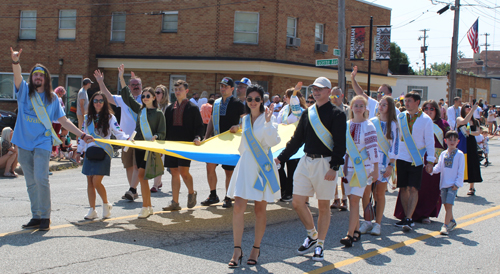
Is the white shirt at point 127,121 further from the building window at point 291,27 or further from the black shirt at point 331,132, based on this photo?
the building window at point 291,27

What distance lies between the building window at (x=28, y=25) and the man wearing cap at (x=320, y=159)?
25871 mm

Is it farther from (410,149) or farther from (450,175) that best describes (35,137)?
(450,175)

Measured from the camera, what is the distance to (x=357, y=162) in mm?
6215

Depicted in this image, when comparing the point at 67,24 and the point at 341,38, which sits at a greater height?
the point at 67,24

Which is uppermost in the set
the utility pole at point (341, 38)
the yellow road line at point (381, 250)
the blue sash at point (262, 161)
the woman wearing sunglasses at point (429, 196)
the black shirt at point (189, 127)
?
the utility pole at point (341, 38)

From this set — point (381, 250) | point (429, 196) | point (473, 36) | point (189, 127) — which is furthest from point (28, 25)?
point (381, 250)

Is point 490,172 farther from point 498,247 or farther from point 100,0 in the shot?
point 100,0

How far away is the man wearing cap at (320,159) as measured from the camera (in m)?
5.57

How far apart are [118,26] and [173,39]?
3435 millimetres

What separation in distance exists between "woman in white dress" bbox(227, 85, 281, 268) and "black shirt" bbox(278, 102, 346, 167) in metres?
0.49

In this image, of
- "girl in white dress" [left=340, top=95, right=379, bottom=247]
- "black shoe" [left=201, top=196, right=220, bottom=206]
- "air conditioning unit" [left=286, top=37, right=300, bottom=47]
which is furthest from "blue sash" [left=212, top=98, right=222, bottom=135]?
"air conditioning unit" [left=286, top=37, right=300, bottom=47]

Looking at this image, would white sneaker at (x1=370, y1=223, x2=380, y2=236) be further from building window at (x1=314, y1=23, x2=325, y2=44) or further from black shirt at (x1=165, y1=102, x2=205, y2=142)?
building window at (x1=314, y1=23, x2=325, y2=44)

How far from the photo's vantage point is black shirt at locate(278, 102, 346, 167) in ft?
18.1

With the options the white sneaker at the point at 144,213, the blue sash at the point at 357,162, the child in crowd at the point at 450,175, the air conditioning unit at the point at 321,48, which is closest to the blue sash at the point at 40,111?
the white sneaker at the point at 144,213
